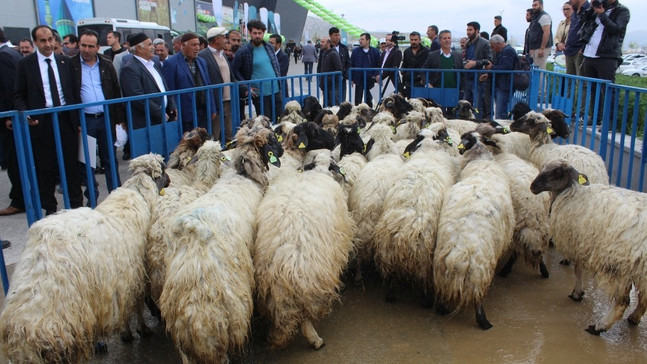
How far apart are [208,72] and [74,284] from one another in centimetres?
469

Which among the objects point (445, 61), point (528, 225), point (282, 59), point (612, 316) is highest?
point (282, 59)

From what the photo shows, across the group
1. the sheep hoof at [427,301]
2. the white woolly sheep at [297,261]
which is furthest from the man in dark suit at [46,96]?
the sheep hoof at [427,301]

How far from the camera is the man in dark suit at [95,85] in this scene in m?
5.42

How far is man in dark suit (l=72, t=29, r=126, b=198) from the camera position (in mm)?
5422

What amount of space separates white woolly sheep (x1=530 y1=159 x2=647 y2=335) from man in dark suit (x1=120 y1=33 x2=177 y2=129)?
4209 millimetres

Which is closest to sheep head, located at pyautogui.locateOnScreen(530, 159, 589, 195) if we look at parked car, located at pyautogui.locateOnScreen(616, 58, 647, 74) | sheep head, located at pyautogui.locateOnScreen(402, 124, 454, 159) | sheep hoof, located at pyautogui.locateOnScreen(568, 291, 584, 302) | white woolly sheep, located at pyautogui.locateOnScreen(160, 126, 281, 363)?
sheep hoof, located at pyautogui.locateOnScreen(568, 291, 584, 302)

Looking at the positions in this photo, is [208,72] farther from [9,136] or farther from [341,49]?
[341,49]

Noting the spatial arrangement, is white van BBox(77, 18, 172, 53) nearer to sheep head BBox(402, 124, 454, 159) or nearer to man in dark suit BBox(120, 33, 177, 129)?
man in dark suit BBox(120, 33, 177, 129)

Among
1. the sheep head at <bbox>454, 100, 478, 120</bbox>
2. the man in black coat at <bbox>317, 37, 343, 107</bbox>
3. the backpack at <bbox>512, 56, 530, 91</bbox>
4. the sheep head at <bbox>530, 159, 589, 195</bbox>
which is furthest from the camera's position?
the man in black coat at <bbox>317, 37, 343, 107</bbox>

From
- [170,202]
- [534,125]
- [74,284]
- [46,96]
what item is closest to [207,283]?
[74,284]

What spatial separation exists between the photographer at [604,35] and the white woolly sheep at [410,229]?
16.4ft

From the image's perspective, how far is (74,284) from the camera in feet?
9.78

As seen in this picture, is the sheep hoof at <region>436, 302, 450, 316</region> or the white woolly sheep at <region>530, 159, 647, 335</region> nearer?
the white woolly sheep at <region>530, 159, 647, 335</region>

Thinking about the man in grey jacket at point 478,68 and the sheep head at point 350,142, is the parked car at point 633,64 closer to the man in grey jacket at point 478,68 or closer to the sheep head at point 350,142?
the man in grey jacket at point 478,68
